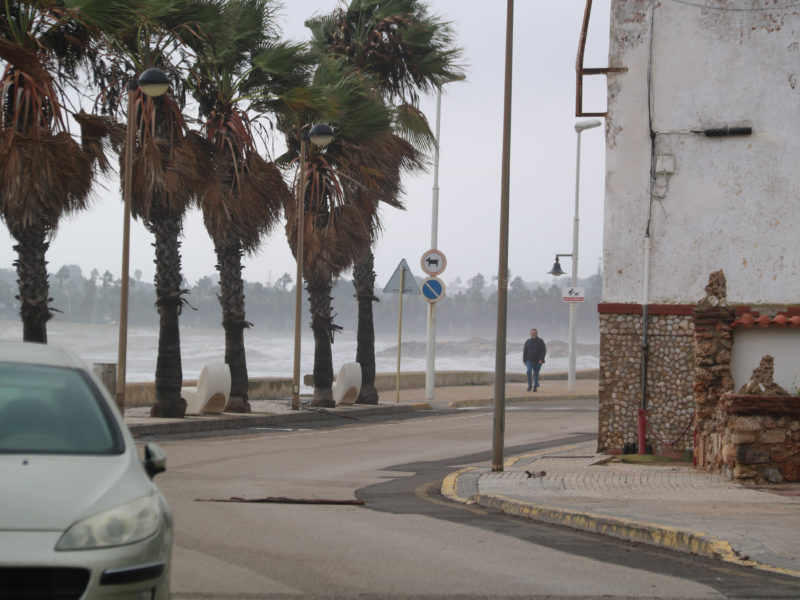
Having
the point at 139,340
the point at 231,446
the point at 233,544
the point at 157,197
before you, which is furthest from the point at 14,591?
the point at 139,340

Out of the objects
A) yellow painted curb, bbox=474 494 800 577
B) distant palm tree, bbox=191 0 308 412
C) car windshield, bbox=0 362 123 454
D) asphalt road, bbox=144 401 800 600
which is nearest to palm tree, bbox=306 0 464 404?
distant palm tree, bbox=191 0 308 412

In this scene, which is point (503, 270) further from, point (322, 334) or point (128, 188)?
point (322, 334)

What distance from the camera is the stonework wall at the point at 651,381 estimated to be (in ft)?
56.3

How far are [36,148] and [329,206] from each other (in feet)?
32.3

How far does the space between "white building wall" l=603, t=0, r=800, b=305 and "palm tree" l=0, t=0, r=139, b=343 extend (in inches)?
335

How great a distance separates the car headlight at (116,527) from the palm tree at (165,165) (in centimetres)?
1699

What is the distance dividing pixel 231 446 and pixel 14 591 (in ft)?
44.9

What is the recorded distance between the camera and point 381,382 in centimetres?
3756

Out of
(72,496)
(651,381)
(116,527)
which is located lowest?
(116,527)

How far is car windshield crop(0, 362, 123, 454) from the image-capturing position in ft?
18.0

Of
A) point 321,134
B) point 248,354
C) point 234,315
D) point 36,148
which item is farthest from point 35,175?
point 248,354

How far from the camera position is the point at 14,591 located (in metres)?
4.59

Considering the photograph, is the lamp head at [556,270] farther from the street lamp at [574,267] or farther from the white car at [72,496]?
the white car at [72,496]

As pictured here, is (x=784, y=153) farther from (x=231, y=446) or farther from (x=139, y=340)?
(x=139, y=340)
